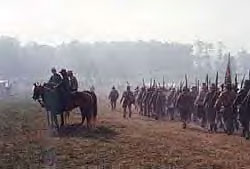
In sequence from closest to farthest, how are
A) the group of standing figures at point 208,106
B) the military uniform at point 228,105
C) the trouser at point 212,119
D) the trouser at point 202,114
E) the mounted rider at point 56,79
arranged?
the group of standing figures at point 208,106, the mounted rider at point 56,79, the military uniform at point 228,105, the trouser at point 212,119, the trouser at point 202,114

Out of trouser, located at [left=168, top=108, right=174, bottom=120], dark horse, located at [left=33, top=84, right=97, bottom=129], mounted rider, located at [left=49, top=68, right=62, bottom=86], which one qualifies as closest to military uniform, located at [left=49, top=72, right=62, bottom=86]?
mounted rider, located at [left=49, top=68, right=62, bottom=86]

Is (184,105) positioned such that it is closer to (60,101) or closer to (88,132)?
(88,132)

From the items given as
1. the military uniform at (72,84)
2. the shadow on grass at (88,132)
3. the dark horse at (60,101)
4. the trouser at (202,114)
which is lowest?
the shadow on grass at (88,132)

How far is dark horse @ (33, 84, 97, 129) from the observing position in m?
21.0

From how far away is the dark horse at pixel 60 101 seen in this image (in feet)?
68.8

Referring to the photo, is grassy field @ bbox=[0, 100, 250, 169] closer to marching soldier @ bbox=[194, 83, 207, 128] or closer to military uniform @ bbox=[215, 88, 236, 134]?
military uniform @ bbox=[215, 88, 236, 134]

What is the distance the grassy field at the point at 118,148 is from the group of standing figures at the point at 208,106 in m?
1.27

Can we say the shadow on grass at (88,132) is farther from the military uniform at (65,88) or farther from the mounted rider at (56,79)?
the mounted rider at (56,79)

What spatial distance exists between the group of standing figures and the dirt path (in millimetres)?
1238

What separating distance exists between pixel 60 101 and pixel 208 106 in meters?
7.10

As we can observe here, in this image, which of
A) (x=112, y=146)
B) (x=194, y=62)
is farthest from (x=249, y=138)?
(x=194, y=62)

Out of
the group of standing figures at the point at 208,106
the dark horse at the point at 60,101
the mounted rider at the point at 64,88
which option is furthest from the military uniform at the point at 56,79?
the group of standing figures at the point at 208,106

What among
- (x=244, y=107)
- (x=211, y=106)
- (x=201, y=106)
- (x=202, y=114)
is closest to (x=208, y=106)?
(x=211, y=106)

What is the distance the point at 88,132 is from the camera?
20.5 m
